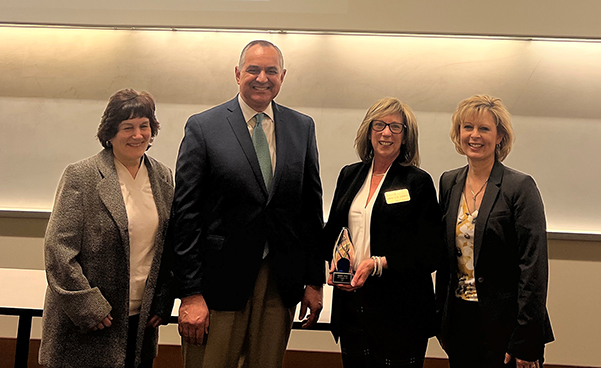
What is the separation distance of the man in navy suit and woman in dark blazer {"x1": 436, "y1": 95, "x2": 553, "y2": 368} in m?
0.60

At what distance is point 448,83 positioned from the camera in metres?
3.56

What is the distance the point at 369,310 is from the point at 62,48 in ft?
9.78

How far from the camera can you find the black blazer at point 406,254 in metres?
1.97

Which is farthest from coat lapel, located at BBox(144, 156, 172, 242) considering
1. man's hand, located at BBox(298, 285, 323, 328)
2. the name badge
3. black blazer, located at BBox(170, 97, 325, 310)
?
the name badge

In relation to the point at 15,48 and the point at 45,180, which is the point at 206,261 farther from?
the point at 15,48

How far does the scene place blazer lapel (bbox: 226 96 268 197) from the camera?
1.95 meters

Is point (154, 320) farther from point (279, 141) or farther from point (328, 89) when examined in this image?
point (328, 89)

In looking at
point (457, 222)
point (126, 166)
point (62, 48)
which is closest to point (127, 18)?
point (62, 48)

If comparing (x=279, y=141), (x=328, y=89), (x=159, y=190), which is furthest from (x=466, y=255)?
(x=328, y=89)

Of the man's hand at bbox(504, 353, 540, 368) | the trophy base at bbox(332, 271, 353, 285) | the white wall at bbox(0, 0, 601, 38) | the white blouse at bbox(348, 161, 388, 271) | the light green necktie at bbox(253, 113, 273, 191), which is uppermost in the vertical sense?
the white wall at bbox(0, 0, 601, 38)

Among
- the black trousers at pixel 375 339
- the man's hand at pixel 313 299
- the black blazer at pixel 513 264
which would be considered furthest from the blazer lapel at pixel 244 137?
the black blazer at pixel 513 264

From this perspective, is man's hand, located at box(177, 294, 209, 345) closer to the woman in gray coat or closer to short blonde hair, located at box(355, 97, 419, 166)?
the woman in gray coat

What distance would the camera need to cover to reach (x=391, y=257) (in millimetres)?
1950

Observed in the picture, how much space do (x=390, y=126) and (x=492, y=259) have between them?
2.14ft
